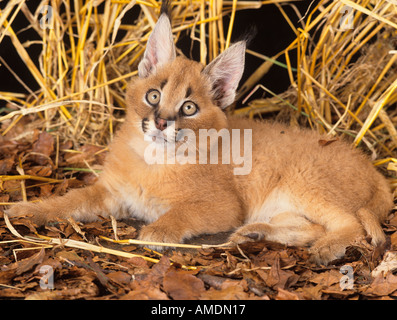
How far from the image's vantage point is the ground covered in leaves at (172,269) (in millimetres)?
2271

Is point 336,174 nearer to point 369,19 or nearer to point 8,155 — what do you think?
point 369,19

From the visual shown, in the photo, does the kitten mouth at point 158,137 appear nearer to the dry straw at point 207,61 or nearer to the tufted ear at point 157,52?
the tufted ear at point 157,52

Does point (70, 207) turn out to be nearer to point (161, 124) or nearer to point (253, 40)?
point (161, 124)

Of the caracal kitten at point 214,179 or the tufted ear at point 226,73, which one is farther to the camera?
the tufted ear at point 226,73

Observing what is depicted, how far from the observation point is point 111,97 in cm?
418

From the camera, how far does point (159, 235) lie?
2.78 m

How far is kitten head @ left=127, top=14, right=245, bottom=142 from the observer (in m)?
2.96

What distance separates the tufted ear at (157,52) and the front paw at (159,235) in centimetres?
102

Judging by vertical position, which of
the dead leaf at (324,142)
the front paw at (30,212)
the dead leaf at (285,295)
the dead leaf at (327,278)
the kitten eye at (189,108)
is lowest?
the dead leaf at (327,278)

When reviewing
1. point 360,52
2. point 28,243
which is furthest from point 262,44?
point 28,243

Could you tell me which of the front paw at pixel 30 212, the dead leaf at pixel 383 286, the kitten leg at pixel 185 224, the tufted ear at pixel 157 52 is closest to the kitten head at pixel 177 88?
the tufted ear at pixel 157 52

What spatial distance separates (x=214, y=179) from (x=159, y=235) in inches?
22.3

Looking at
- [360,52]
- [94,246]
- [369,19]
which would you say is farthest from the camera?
[360,52]
